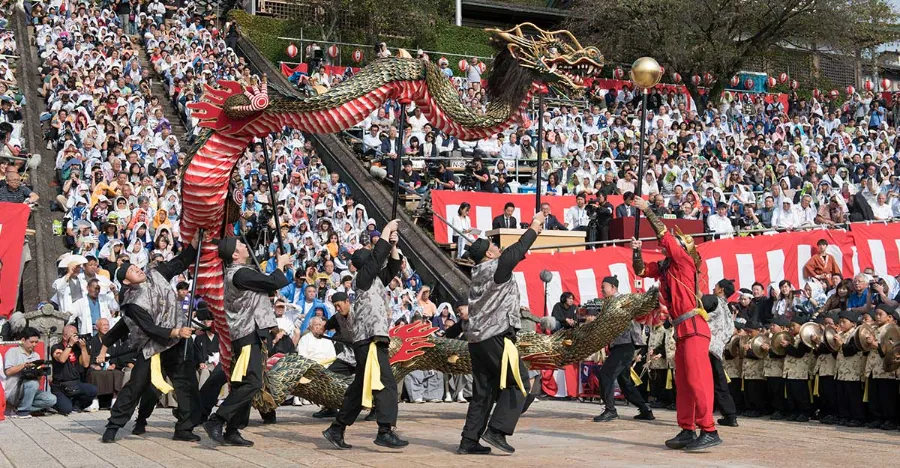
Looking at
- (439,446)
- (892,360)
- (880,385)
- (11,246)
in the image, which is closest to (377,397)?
(439,446)

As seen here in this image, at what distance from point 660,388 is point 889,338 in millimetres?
4527

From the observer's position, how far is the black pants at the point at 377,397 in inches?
357

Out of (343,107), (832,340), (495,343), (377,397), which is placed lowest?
(377,397)

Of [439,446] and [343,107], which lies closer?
[439,446]

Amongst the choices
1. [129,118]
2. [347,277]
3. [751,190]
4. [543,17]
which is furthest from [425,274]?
[543,17]

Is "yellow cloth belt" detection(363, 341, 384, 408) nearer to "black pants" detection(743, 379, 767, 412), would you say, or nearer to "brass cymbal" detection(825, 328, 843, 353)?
"brass cymbal" detection(825, 328, 843, 353)

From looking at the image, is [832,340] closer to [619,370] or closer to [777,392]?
[777,392]

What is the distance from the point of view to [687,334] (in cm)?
925

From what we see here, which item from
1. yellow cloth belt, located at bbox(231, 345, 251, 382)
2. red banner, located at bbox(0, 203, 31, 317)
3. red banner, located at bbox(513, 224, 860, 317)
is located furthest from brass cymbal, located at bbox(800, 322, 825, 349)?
red banner, located at bbox(0, 203, 31, 317)

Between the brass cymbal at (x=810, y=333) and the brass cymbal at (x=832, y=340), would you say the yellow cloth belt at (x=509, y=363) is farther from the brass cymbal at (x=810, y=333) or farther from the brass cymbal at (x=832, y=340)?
the brass cymbal at (x=810, y=333)

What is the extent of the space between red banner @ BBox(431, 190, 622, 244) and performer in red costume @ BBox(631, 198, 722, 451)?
32.2 ft

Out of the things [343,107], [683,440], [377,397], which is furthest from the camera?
[343,107]

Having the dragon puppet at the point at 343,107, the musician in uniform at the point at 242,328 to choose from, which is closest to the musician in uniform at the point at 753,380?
the dragon puppet at the point at 343,107

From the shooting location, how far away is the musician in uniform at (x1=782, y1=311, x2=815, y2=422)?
12.8 m
